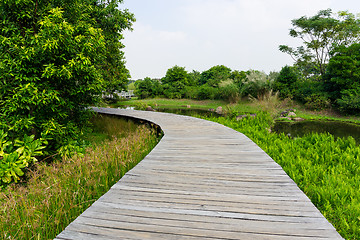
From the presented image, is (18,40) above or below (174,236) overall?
above

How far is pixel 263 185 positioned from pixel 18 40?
5.90 meters

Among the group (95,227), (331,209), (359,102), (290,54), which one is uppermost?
(290,54)

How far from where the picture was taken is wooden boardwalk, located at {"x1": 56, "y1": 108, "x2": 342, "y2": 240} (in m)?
1.55

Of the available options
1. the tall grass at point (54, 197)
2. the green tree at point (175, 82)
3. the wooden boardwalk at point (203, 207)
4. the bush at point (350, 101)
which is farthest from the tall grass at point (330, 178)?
the green tree at point (175, 82)

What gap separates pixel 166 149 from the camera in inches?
160

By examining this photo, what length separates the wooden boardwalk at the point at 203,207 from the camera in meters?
1.55

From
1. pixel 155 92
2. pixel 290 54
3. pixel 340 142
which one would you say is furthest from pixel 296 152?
pixel 155 92

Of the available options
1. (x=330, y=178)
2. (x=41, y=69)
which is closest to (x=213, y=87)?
(x=41, y=69)

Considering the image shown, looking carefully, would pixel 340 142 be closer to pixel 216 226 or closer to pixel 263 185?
pixel 263 185

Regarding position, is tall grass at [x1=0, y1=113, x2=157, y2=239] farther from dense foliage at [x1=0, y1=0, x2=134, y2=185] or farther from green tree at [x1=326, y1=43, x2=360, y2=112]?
green tree at [x1=326, y1=43, x2=360, y2=112]

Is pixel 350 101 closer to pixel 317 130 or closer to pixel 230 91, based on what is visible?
pixel 317 130

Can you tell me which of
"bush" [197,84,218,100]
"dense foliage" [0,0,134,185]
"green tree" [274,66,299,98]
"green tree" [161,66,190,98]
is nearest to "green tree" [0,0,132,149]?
"dense foliage" [0,0,134,185]

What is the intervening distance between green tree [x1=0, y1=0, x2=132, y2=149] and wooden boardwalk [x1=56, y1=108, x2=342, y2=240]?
3.03 metres

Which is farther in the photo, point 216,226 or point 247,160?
point 247,160
